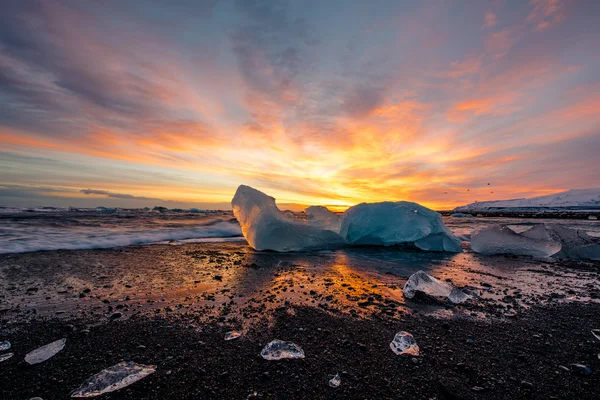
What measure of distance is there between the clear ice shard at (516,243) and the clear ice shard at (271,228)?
404 centimetres

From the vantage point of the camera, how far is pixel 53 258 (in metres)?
5.33

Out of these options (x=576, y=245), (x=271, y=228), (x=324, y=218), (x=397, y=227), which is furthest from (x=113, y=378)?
(x=576, y=245)

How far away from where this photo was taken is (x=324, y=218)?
28.8ft

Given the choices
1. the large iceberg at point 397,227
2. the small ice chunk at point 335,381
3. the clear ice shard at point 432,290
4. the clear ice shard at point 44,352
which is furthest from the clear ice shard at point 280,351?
the large iceberg at point 397,227

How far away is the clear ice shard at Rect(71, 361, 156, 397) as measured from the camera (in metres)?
1.55

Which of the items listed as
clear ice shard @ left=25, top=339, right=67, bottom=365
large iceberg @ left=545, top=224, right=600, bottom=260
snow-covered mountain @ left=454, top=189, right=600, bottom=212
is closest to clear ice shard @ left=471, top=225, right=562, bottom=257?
large iceberg @ left=545, top=224, right=600, bottom=260

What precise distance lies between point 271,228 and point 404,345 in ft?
17.0

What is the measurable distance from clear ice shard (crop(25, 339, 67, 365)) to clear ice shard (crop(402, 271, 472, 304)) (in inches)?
135

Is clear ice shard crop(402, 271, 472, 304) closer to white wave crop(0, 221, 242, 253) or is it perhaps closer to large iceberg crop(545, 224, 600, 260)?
large iceberg crop(545, 224, 600, 260)

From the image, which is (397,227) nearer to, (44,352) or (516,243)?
(516,243)

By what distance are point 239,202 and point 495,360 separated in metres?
6.88

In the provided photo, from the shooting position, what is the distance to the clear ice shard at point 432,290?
3.21 m

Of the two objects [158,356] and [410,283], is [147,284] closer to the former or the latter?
[158,356]

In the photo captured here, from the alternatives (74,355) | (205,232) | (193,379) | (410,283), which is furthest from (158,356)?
(205,232)
